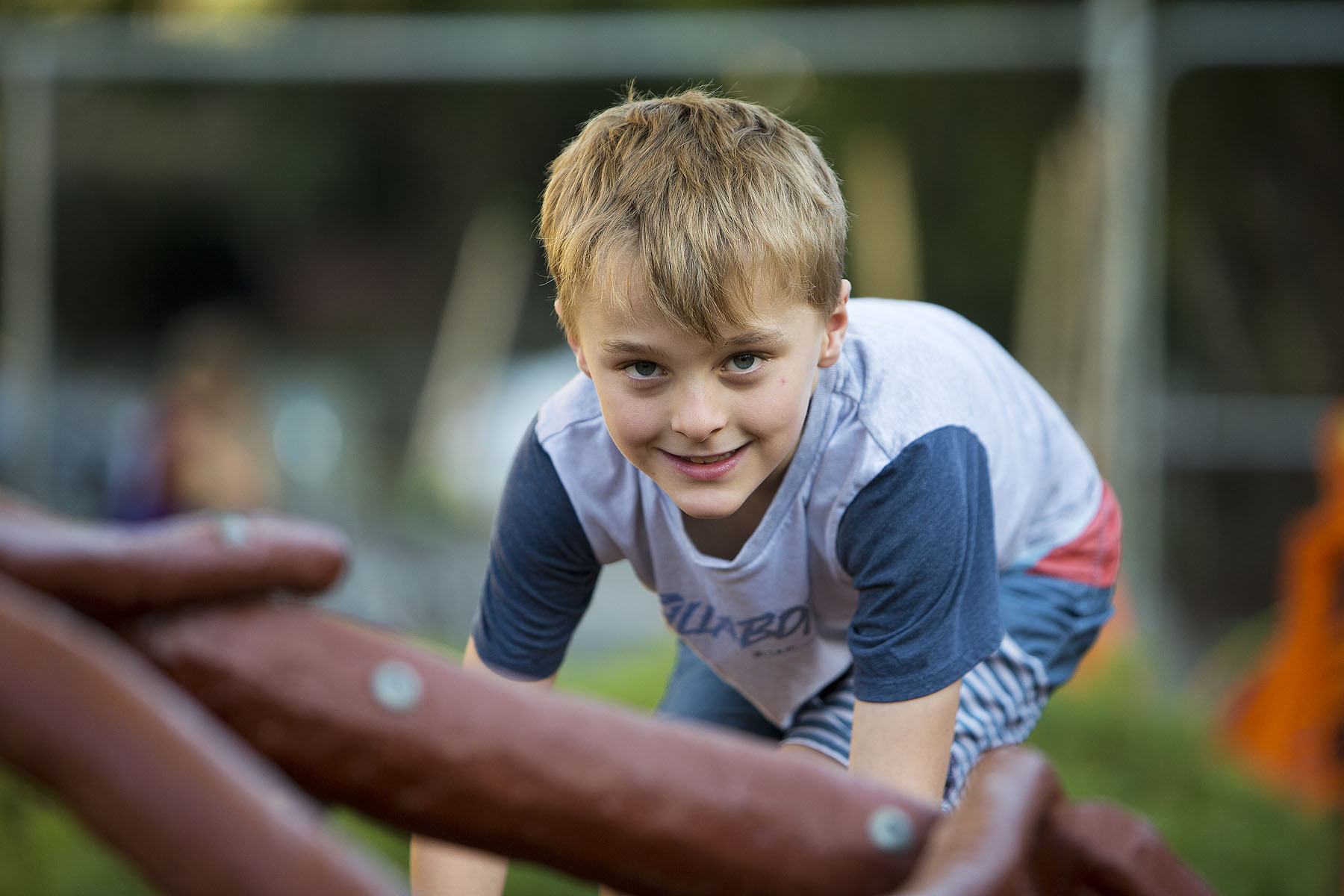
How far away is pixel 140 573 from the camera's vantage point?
0.59m

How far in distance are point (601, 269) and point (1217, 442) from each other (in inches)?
156

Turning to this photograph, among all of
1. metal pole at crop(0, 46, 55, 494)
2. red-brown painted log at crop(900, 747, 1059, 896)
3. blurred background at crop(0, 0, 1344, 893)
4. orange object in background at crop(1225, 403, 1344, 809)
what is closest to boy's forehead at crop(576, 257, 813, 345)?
red-brown painted log at crop(900, 747, 1059, 896)

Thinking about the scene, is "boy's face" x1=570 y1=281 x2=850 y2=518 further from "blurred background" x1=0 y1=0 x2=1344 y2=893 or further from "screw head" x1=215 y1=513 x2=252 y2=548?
"blurred background" x1=0 y1=0 x2=1344 y2=893

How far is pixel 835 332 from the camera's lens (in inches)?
54.1

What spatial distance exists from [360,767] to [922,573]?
77 cm

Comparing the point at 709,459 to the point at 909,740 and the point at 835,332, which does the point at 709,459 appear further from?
the point at 909,740

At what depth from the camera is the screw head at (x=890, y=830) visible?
669 millimetres

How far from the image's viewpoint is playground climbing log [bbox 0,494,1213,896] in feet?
1.73

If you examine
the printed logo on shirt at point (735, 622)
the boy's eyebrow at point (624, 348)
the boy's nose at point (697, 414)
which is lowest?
the printed logo on shirt at point (735, 622)

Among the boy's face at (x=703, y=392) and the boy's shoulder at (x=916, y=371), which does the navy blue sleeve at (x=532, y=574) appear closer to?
the boy's face at (x=703, y=392)

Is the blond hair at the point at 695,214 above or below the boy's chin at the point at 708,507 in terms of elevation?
above

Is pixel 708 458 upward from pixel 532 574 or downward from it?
upward

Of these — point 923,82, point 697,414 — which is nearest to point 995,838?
point 697,414

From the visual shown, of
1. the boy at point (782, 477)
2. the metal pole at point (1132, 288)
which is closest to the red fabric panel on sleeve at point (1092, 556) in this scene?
the boy at point (782, 477)
